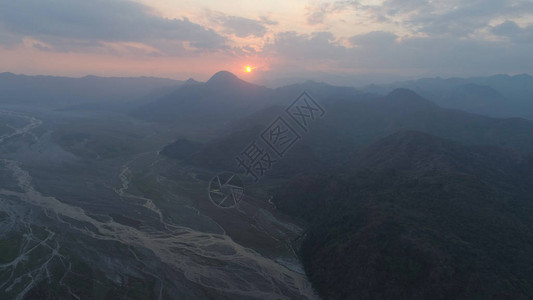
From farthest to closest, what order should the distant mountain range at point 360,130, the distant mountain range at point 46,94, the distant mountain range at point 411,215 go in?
the distant mountain range at point 46,94 → the distant mountain range at point 360,130 → the distant mountain range at point 411,215

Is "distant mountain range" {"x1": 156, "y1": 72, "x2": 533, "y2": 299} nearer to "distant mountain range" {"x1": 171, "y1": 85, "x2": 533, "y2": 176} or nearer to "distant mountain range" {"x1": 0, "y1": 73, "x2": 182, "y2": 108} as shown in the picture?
"distant mountain range" {"x1": 171, "y1": 85, "x2": 533, "y2": 176}

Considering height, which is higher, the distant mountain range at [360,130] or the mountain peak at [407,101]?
the mountain peak at [407,101]

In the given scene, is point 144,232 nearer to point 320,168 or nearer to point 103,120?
point 320,168

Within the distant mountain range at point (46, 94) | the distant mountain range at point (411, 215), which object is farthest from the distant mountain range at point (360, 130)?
the distant mountain range at point (46, 94)

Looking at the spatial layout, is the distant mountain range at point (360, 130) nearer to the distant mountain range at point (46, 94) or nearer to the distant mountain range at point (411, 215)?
the distant mountain range at point (411, 215)

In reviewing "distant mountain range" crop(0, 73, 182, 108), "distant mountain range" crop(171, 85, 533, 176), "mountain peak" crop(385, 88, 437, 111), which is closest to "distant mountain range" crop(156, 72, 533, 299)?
"distant mountain range" crop(171, 85, 533, 176)

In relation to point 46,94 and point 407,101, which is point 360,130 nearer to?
point 407,101

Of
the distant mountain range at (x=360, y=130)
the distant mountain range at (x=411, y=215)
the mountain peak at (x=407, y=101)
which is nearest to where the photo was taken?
the distant mountain range at (x=411, y=215)

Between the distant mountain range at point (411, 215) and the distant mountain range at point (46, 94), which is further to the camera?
the distant mountain range at point (46, 94)

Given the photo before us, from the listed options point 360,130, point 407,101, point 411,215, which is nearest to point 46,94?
point 360,130

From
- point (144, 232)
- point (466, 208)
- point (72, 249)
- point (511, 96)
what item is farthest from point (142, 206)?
point (511, 96)

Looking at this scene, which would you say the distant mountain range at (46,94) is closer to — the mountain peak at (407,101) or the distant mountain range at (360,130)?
the distant mountain range at (360,130)
